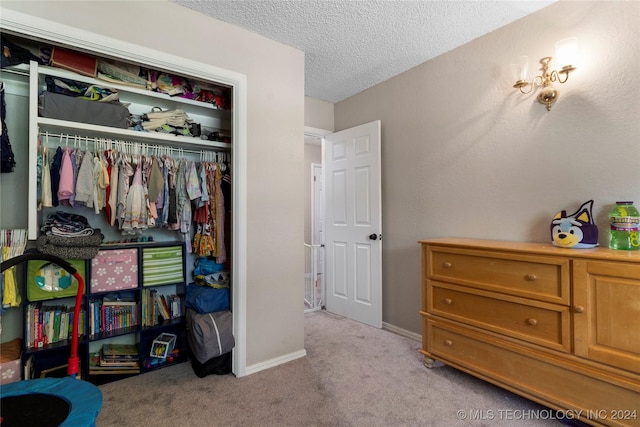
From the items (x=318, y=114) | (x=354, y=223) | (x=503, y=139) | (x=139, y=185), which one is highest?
(x=318, y=114)

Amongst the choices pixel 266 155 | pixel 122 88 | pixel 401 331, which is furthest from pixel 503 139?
pixel 122 88

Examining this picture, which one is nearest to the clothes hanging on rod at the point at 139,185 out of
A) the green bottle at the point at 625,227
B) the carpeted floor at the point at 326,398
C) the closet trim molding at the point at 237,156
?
the closet trim molding at the point at 237,156

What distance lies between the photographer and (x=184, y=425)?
1.74m

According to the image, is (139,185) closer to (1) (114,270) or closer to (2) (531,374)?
(1) (114,270)

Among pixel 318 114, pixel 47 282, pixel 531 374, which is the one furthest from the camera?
pixel 318 114

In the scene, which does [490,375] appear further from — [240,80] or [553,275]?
[240,80]

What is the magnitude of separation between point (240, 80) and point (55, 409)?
2.10 meters

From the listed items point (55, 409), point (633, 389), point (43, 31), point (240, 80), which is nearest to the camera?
point (55, 409)

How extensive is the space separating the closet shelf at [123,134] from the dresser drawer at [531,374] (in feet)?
7.53

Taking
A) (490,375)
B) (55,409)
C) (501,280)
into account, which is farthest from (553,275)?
(55,409)

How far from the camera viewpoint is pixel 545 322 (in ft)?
5.78

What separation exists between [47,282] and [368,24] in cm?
283

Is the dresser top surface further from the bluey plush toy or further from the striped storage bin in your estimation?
the striped storage bin

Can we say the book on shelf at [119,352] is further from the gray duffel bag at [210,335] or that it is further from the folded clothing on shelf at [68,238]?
the folded clothing on shelf at [68,238]
